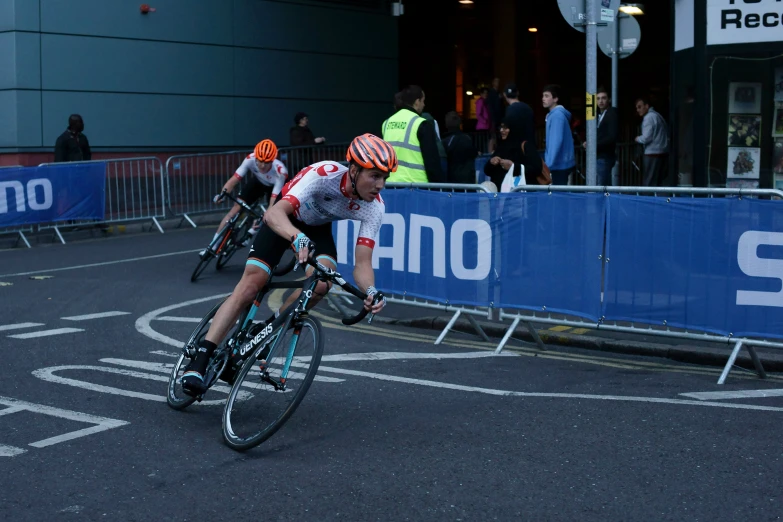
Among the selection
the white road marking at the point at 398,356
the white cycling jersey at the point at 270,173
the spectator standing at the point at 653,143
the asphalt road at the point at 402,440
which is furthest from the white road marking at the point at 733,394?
the spectator standing at the point at 653,143

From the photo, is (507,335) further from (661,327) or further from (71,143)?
(71,143)

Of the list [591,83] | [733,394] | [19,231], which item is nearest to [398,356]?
[733,394]

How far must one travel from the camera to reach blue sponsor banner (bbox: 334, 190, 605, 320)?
29.0 ft

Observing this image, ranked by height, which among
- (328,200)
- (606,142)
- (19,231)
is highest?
(606,142)

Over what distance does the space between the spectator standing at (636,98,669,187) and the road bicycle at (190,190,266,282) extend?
6894 mm

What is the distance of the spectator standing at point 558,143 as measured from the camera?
44.7 ft

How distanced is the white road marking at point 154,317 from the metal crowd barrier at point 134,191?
735 cm

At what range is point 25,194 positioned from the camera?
56.4 feet

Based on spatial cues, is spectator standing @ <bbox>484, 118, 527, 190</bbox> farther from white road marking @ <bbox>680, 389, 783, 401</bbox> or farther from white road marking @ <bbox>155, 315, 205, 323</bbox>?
white road marking @ <bbox>680, 389, 783, 401</bbox>

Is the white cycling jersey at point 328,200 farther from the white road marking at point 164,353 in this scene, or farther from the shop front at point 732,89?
the shop front at point 732,89

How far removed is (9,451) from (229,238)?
25.0ft

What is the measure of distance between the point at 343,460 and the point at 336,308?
5340 mm

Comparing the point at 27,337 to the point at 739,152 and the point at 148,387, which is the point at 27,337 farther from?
the point at 739,152

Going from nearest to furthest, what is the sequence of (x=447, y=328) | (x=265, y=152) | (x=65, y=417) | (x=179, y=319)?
(x=65, y=417), (x=447, y=328), (x=179, y=319), (x=265, y=152)
